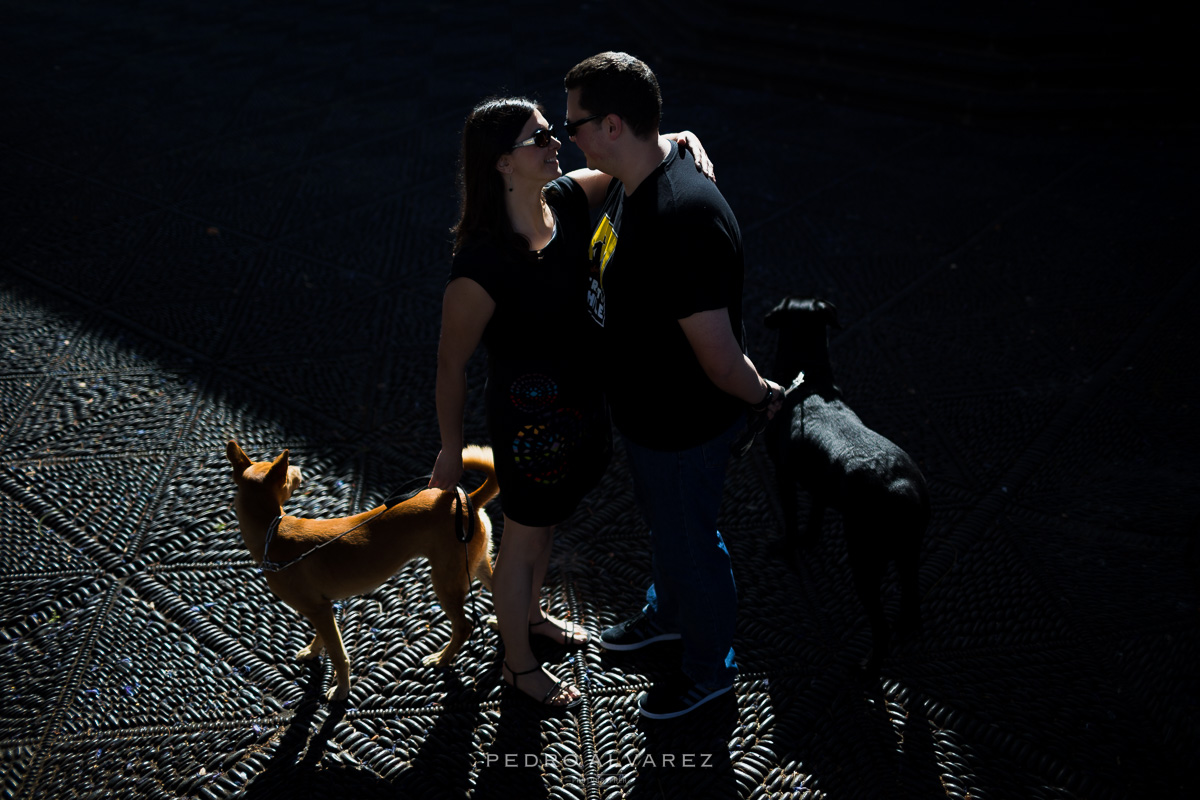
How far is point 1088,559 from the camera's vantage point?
357 centimetres

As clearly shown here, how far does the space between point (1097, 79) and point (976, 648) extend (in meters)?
6.95

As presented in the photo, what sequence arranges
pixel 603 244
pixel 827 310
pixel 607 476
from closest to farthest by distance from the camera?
pixel 603 244 < pixel 827 310 < pixel 607 476

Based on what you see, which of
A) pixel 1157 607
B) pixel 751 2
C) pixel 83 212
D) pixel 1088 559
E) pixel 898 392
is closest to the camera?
pixel 1157 607

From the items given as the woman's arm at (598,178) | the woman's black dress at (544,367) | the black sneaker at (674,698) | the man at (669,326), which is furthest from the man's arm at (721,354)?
the black sneaker at (674,698)

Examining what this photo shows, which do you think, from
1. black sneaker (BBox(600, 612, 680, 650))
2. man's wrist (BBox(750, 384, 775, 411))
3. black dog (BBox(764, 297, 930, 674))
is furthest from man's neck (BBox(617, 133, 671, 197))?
black sneaker (BBox(600, 612, 680, 650))

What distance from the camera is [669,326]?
7.93ft

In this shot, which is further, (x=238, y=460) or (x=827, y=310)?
(x=827, y=310)

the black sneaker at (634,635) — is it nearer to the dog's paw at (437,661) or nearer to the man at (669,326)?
the man at (669,326)

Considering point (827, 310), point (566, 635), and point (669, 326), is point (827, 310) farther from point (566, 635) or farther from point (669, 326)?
point (566, 635)

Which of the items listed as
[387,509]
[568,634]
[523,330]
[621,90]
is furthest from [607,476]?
[621,90]

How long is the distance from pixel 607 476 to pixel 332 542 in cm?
166

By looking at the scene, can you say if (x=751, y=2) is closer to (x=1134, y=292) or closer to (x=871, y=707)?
(x=1134, y=292)

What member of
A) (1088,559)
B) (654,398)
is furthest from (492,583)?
(1088,559)

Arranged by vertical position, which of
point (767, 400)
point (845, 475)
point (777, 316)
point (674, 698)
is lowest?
point (674, 698)
